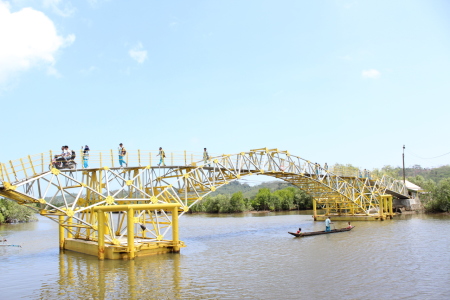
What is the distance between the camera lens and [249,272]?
67.6ft

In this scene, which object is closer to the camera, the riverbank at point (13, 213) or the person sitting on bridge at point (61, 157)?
the person sitting on bridge at point (61, 157)

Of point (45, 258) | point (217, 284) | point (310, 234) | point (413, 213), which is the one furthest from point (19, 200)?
point (413, 213)

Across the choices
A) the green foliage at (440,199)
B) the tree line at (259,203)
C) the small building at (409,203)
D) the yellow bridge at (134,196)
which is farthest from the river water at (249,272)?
the tree line at (259,203)

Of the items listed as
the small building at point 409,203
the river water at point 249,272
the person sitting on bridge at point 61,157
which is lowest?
the river water at point 249,272

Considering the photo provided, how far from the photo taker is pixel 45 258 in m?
26.9

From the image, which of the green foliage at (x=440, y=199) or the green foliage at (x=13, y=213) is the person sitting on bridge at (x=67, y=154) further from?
the green foliage at (x=440, y=199)

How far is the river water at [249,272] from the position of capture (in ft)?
54.3

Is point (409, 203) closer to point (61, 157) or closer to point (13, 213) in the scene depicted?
point (61, 157)

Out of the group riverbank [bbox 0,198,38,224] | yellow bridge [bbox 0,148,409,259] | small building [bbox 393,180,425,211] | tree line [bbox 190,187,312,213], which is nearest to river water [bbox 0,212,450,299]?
yellow bridge [bbox 0,148,409,259]

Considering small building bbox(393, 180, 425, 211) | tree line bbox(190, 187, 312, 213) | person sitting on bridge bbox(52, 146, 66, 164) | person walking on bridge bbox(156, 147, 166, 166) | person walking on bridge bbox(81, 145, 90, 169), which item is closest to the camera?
person sitting on bridge bbox(52, 146, 66, 164)

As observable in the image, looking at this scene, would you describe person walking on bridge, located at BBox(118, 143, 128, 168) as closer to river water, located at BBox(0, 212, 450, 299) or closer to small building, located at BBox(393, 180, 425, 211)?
river water, located at BBox(0, 212, 450, 299)

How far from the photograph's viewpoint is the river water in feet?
54.3

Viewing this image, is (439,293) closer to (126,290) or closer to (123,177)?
(126,290)

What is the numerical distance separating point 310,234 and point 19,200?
76.0 feet
